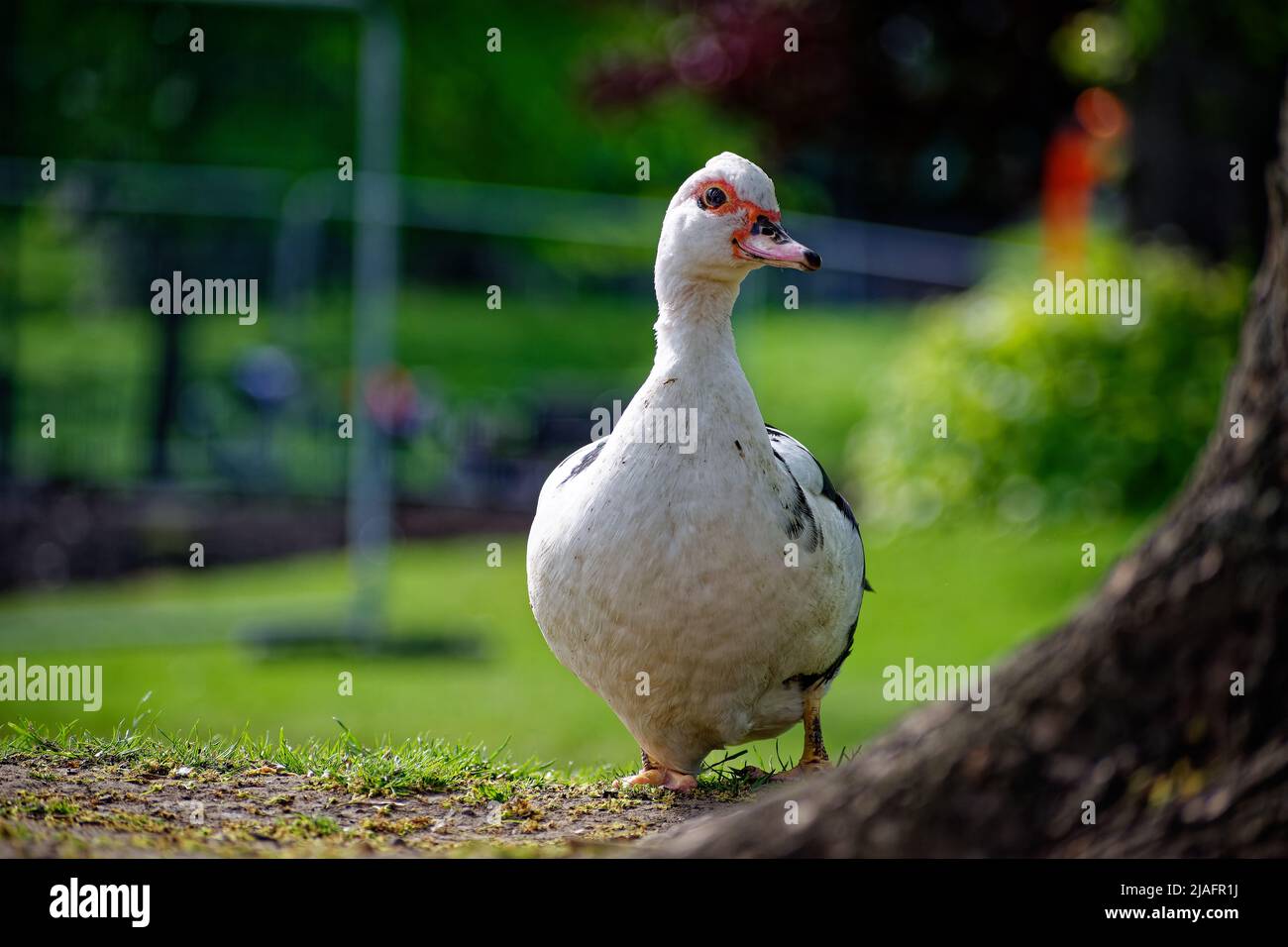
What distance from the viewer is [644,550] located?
173 inches

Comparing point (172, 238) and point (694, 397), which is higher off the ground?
point (172, 238)

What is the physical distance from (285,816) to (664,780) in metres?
1.29

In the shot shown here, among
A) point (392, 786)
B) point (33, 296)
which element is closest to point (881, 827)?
point (392, 786)

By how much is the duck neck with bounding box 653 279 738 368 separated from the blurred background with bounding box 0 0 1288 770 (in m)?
5.37

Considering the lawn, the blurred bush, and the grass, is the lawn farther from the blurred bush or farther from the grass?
the grass

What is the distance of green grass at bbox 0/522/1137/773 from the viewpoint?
31.9ft

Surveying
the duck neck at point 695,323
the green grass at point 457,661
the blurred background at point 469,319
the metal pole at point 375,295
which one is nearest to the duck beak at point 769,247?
the duck neck at point 695,323

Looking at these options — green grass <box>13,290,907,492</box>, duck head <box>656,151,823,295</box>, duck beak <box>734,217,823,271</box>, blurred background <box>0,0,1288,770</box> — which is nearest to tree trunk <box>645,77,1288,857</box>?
duck beak <box>734,217,823,271</box>

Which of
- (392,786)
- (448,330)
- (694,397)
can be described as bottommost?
(392,786)

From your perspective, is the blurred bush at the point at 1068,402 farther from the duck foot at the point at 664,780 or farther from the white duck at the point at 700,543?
the white duck at the point at 700,543
